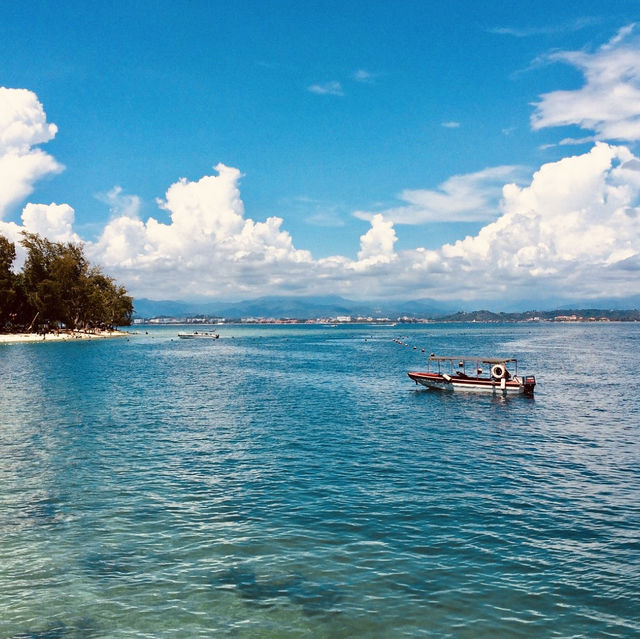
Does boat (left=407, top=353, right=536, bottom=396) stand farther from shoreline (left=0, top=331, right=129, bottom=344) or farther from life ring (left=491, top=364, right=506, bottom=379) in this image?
shoreline (left=0, top=331, right=129, bottom=344)

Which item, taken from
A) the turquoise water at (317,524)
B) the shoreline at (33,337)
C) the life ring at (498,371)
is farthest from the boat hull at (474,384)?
the shoreline at (33,337)

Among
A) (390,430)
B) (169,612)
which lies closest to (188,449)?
(390,430)

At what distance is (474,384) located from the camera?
66.8 meters

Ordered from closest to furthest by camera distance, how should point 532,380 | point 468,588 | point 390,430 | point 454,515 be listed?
1. point 468,588
2. point 454,515
3. point 390,430
4. point 532,380

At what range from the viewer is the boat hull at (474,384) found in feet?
209

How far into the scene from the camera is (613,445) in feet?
123

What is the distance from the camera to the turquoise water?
16.0 metres

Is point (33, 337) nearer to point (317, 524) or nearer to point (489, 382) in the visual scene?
point (489, 382)

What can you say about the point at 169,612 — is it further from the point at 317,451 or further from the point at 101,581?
the point at 317,451

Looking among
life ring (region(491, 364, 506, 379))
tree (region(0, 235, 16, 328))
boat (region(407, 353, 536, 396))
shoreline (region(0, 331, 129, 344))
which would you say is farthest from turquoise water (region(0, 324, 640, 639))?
shoreline (region(0, 331, 129, 344))

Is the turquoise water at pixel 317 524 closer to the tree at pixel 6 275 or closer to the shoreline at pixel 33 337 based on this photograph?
the tree at pixel 6 275

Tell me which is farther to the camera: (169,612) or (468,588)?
(468,588)

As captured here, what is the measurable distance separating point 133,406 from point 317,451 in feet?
88.1

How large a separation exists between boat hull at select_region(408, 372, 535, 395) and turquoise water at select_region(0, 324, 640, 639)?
13.1 meters
